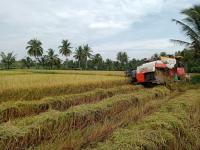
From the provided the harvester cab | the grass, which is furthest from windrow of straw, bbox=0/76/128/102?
the harvester cab

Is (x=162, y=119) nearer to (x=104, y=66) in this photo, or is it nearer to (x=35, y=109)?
(x=35, y=109)

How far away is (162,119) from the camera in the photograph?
13.2 feet

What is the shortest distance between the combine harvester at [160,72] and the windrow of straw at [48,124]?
451cm

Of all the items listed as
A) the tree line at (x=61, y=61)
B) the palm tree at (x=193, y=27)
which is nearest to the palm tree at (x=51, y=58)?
the tree line at (x=61, y=61)

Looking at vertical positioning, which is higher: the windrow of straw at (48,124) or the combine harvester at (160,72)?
the combine harvester at (160,72)

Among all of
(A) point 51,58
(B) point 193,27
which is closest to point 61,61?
(A) point 51,58

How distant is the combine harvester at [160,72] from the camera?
1052cm

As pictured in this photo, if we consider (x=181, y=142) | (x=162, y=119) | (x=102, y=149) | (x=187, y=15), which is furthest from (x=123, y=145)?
(x=187, y=15)

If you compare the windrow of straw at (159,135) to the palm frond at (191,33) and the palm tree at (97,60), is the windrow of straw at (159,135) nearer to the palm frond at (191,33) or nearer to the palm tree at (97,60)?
the palm frond at (191,33)

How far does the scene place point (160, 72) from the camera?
10.7 metres

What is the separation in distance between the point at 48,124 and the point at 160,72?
7.55 metres

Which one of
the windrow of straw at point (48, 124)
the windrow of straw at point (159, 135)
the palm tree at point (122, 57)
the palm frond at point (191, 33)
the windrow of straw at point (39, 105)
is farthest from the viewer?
the palm tree at point (122, 57)

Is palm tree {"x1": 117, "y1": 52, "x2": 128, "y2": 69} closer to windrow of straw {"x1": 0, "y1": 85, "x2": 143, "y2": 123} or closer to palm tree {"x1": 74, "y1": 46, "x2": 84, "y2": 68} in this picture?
palm tree {"x1": 74, "y1": 46, "x2": 84, "y2": 68}

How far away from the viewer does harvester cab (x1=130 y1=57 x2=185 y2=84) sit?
10.5m
